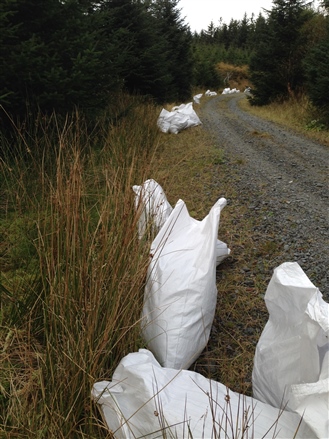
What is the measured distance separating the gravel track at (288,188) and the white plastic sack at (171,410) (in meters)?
1.04

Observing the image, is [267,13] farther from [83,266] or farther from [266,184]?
[83,266]

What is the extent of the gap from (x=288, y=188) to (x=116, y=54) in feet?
11.5

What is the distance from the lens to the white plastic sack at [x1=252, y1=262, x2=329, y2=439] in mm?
864

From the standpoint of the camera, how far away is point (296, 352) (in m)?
1.08

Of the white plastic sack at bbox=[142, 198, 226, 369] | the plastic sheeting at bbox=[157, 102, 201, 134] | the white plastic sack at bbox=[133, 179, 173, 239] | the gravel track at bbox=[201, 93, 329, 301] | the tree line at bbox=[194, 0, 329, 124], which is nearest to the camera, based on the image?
the white plastic sack at bbox=[142, 198, 226, 369]

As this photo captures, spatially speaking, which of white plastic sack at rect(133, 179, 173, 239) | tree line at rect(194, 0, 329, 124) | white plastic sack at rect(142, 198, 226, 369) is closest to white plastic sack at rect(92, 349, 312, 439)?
white plastic sack at rect(142, 198, 226, 369)

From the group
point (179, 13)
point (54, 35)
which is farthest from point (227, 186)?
point (179, 13)

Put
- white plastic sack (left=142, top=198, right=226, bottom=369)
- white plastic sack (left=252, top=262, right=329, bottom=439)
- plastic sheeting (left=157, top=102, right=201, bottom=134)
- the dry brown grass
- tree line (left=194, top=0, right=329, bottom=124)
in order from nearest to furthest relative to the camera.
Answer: white plastic sack (left=252, top=262, right=329, bottom=439), white plastic sack (left=142, top=198, right=226, bottom=369), plastic sheeting (left=157, top=102, right=201, bottom=134), the dry brown grass, tree line (left=194, top=0, right=329, bottom=124)

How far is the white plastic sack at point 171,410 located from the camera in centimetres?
96

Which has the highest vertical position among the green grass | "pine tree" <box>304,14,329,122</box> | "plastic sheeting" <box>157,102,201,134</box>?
"pine tree" <box>304,14,329,122</box>

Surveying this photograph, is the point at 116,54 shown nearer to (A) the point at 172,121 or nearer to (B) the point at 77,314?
(A) the point at 172,121

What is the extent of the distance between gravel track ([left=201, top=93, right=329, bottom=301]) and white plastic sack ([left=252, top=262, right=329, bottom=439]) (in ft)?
2.61

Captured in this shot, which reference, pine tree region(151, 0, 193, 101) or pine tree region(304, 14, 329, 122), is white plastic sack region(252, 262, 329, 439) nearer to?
pine tree region(304, 14, 329, 122)

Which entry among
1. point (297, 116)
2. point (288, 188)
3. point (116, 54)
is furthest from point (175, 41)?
point (288, 188)
